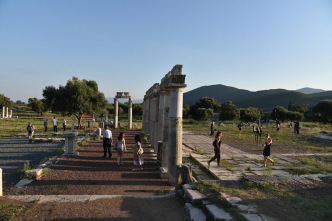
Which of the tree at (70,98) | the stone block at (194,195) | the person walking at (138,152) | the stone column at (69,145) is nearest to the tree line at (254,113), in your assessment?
the tree at (70,98)

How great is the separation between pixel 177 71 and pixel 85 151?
7874mm

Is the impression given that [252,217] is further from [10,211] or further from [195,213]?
[10,211]

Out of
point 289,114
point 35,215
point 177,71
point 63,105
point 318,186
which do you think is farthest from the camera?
point 289,114

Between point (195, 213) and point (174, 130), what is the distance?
315 centimetres

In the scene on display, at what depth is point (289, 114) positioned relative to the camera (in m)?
47.1

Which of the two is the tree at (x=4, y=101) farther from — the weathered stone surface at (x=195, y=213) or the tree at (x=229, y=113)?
the weathered stone surface at (x=195, y=213)

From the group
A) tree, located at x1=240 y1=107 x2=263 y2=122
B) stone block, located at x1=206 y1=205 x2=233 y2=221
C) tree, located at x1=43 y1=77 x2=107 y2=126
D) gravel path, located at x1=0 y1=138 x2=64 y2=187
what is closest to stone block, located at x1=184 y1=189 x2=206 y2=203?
stone block, located at x1=206 y1=205 x2=233 y2=221

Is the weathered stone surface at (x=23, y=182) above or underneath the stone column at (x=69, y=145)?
underneath

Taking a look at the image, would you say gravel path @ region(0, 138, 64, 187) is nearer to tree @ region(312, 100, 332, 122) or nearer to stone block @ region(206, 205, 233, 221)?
stone block @ region(206, 205, 233, 221)

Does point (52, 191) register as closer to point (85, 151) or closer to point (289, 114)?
point (85, 151)

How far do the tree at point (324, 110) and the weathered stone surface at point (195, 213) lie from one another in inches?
1957

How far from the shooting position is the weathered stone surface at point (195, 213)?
4.72 m

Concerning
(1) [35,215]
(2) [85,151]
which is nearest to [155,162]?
(2) [85,151]

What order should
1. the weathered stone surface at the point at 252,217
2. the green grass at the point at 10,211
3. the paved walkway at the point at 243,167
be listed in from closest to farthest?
the weathered stone surface at the point at 252,217
the green grass at the point at 10,211
the paved walkway at the point at 243,167
